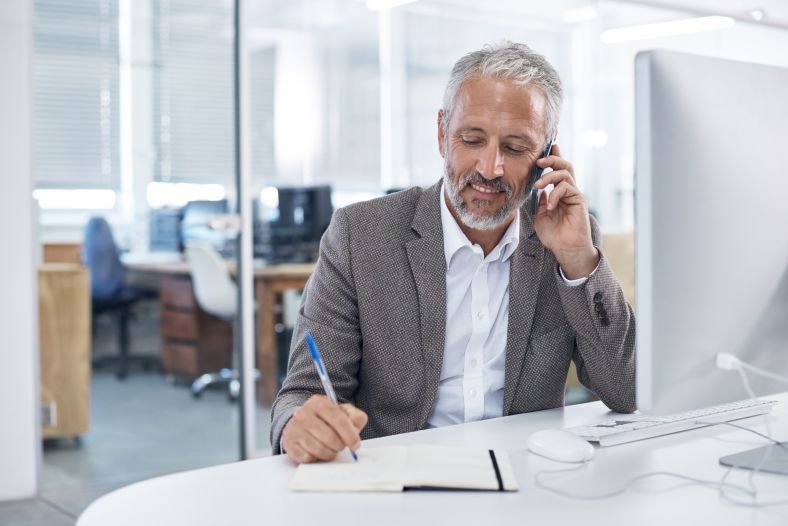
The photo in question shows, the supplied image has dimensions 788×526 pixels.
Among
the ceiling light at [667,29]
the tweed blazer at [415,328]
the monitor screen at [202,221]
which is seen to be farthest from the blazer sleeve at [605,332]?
the ceiling light at [667,29]

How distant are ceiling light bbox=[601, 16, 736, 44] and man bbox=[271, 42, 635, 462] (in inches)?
156

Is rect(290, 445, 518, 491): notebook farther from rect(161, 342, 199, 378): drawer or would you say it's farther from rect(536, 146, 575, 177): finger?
rect(161, 342, 199, 378): drawer

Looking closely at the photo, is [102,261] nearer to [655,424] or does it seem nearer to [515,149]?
[515,149]

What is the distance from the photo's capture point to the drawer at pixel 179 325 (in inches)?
152

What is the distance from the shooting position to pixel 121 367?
3.68 meters

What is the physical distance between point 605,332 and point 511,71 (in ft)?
1.72

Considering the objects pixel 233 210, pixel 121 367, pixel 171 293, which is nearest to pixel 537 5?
pixel 233 210

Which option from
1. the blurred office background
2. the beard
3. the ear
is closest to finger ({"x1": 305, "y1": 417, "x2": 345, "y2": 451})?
the beard

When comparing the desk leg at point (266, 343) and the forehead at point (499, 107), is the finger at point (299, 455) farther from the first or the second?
the desk leg at point (266, 343)

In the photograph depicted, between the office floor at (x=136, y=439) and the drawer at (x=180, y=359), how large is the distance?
7cm

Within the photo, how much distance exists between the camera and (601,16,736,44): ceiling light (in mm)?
5250

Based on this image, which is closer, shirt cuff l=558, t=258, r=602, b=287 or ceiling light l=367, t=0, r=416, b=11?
shirt cuff l=558, t=258, r=602, b=287

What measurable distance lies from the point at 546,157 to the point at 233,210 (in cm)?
244

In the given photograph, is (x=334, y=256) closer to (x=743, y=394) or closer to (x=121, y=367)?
(x=743, y=394)
